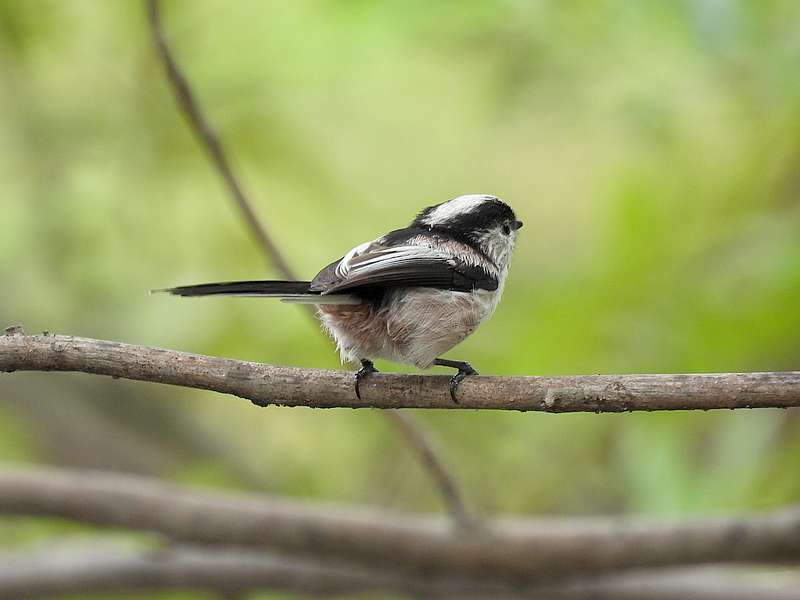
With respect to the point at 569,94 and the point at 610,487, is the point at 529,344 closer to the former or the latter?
the point at 569,94

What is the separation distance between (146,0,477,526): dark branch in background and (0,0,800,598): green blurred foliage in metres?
0.47

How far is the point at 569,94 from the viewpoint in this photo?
3.56 metres

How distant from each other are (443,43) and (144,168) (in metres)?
1.34

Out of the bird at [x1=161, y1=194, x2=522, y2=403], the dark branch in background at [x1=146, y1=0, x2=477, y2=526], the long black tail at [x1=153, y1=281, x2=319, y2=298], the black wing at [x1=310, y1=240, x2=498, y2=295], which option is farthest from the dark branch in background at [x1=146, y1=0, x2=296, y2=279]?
the long black tail at [x1=153, y1=281, x2=319, y2=298]

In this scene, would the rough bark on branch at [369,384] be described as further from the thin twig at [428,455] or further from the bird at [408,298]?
the thin twig at [428,455]

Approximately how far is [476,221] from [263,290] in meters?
0.84

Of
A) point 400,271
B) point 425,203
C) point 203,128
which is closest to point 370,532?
point 400,271

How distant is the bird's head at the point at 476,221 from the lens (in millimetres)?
2845

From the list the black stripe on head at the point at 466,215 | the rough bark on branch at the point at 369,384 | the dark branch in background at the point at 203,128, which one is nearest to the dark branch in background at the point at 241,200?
the dark branch in background at the point at 203,128

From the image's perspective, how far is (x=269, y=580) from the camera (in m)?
3.66

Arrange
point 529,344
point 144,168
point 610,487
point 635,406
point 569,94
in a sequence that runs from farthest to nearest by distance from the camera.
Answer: point 610,487, point 144,168, point 569,94, point 529,344, point 635,406

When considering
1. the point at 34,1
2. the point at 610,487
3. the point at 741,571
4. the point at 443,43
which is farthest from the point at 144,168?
the point at 741,571

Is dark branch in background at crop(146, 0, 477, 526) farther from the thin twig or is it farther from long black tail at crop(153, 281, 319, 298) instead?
long black tail at crop(153, 281, 319, 298)

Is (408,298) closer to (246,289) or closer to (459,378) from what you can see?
(459,378)
